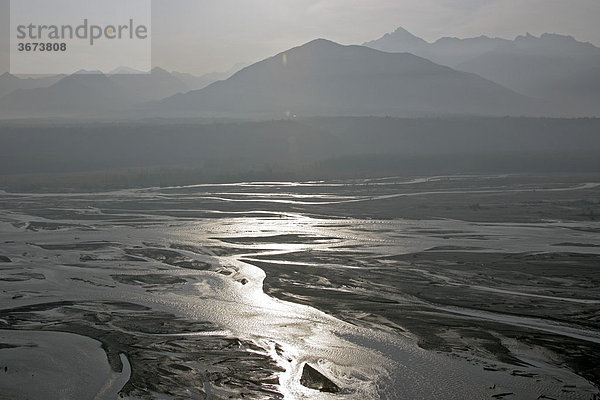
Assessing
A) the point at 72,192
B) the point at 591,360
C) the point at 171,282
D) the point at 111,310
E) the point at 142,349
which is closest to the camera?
the point at 591,360

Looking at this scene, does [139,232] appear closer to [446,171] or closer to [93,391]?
[93,391]

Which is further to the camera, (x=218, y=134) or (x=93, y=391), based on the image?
(x=218, y=134)

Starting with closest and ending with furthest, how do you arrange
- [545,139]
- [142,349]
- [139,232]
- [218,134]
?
1. [142,349]
2. [139,232]
3. [218,134]
4. [545,139]

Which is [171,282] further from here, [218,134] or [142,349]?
[218,134]

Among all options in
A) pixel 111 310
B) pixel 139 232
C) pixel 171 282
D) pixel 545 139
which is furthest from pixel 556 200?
pixel 545 139

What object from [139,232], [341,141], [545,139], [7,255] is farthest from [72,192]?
[545,139]

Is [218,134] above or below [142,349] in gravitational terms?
above
